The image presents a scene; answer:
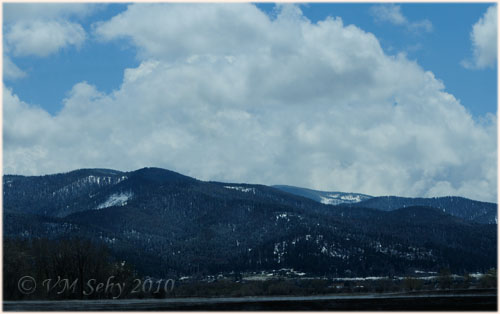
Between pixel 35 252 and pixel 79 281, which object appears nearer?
pixel 79 281

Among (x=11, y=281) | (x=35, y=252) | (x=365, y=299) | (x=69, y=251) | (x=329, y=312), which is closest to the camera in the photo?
(x=329, y=312)

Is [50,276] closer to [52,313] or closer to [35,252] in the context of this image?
[35,252]

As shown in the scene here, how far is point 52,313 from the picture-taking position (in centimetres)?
3662

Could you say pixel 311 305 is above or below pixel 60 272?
below

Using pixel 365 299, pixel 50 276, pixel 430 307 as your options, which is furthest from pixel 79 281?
pixel 430 307

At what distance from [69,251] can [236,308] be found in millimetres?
53263

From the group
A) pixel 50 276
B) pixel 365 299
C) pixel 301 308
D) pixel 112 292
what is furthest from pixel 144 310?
pixel 50 276

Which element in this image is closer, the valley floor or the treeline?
the valley floor

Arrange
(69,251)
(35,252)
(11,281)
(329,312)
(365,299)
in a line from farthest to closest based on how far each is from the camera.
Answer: (35,252)
(69,251)
(11,281)
(365,299)
(329,312)

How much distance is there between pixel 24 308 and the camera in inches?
1513

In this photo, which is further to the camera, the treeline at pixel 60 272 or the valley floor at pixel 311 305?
the treeline at pixel 60 272

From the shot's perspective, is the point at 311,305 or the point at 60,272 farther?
the point at 60,272

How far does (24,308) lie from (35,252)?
60.7 metres

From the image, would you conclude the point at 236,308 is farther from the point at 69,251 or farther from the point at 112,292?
the point at 69,251
